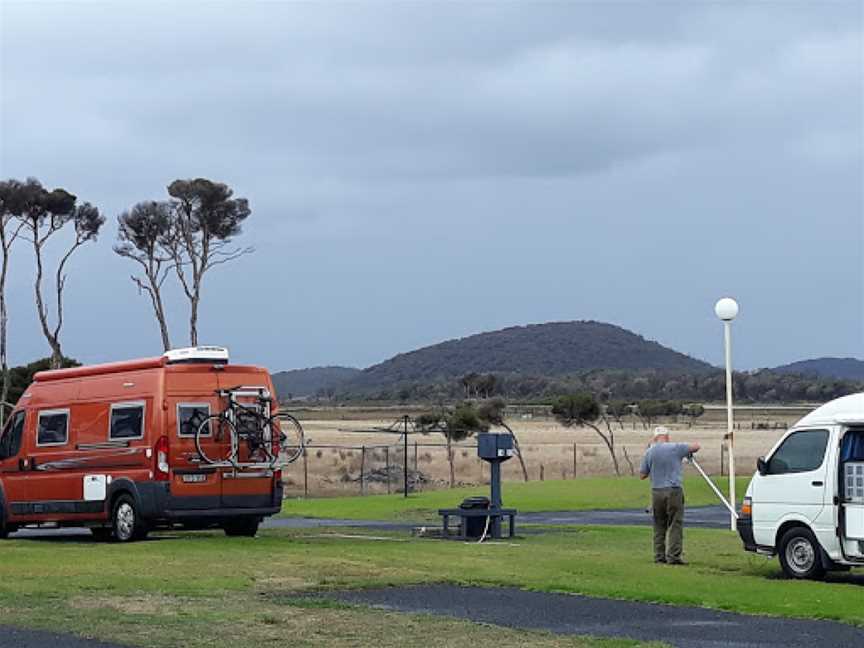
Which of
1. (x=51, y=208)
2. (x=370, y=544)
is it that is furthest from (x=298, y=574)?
(x=51, y=208)

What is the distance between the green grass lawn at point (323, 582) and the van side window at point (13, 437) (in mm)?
1689

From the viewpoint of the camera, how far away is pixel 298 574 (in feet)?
59.8

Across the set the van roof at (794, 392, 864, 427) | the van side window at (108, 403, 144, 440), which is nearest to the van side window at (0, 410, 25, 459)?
the van side window at (108, 403, 144, 440)

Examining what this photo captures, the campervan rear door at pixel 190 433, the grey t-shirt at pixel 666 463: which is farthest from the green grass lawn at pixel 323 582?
the grey t-shirt at pixel 666 463

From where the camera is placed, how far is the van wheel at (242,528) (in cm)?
2477

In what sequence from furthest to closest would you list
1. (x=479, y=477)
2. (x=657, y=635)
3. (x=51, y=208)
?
(x=51, y=208), (x=479, y=477), (x=657, y=635)

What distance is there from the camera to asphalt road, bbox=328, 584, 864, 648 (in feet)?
43.9

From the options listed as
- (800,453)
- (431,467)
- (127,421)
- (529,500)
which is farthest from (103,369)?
(431,467)

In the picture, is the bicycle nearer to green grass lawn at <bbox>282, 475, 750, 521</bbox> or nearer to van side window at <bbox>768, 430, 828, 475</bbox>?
van side window at <bbox>768, 430, 828, 475</bbox>

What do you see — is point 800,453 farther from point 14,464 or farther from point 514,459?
point 514,459

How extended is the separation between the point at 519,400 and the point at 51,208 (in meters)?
81.6

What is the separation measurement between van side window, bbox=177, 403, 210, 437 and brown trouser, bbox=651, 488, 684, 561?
22.5 ft

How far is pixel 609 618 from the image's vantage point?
14.7m

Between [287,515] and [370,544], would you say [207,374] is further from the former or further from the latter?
[287,515]
